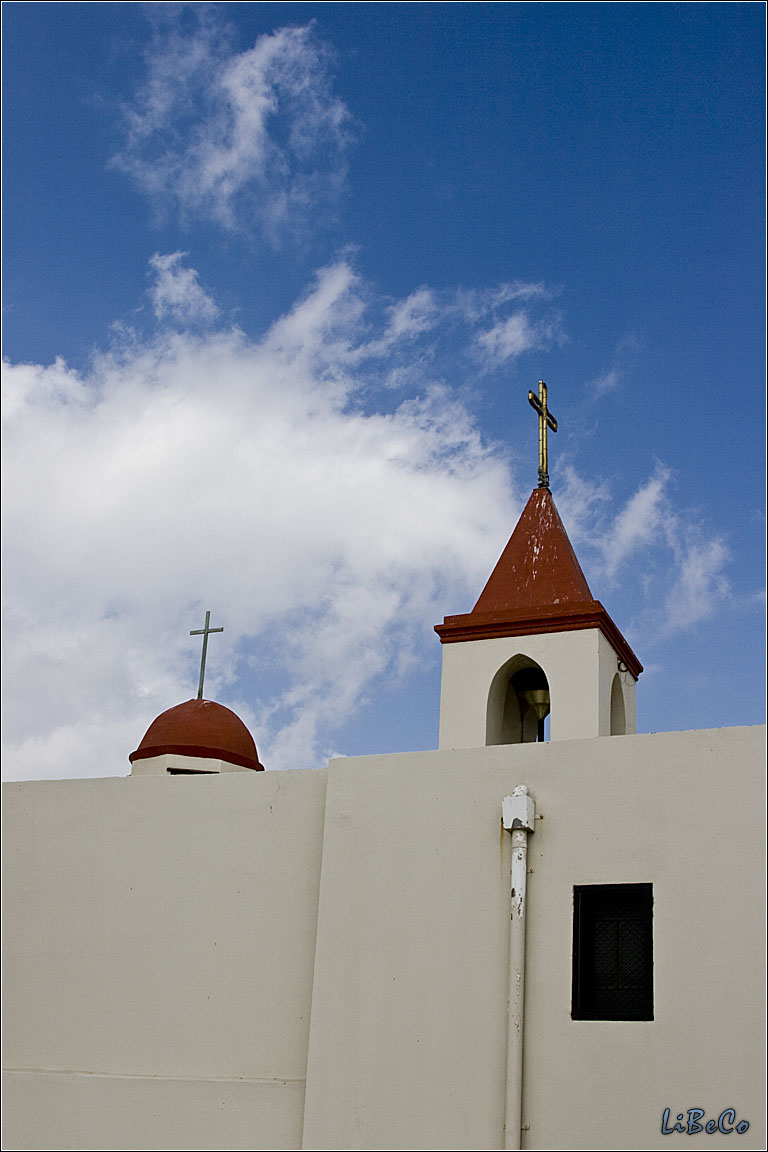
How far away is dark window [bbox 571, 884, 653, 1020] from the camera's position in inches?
346

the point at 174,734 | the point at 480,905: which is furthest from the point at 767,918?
the point at 174,734

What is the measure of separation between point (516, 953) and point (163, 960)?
308 cm

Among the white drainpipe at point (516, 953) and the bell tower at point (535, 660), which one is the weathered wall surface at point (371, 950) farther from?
the bell tower at point (535, 660)

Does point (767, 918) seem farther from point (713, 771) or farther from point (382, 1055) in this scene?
point (382, 1055)

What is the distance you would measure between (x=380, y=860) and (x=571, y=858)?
145 cm

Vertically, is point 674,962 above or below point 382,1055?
above

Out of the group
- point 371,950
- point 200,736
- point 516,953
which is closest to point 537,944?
point 516,953

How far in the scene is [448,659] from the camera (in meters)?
11.5

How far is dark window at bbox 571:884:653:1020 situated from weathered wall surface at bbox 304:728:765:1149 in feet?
0.30

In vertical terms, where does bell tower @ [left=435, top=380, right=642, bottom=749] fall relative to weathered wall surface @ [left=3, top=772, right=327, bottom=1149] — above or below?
above

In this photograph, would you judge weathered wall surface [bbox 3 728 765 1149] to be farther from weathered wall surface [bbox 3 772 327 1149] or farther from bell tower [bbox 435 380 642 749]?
bell tower [bbox 435 380 642 749]

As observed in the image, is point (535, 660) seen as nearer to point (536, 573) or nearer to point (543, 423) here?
point (536, 573)

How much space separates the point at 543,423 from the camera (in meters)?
13.0

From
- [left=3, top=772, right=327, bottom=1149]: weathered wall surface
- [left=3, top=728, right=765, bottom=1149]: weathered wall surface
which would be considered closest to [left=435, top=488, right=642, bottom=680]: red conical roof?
[left=3, top=728, right=765, bottom=1149]: weathered wall surface
